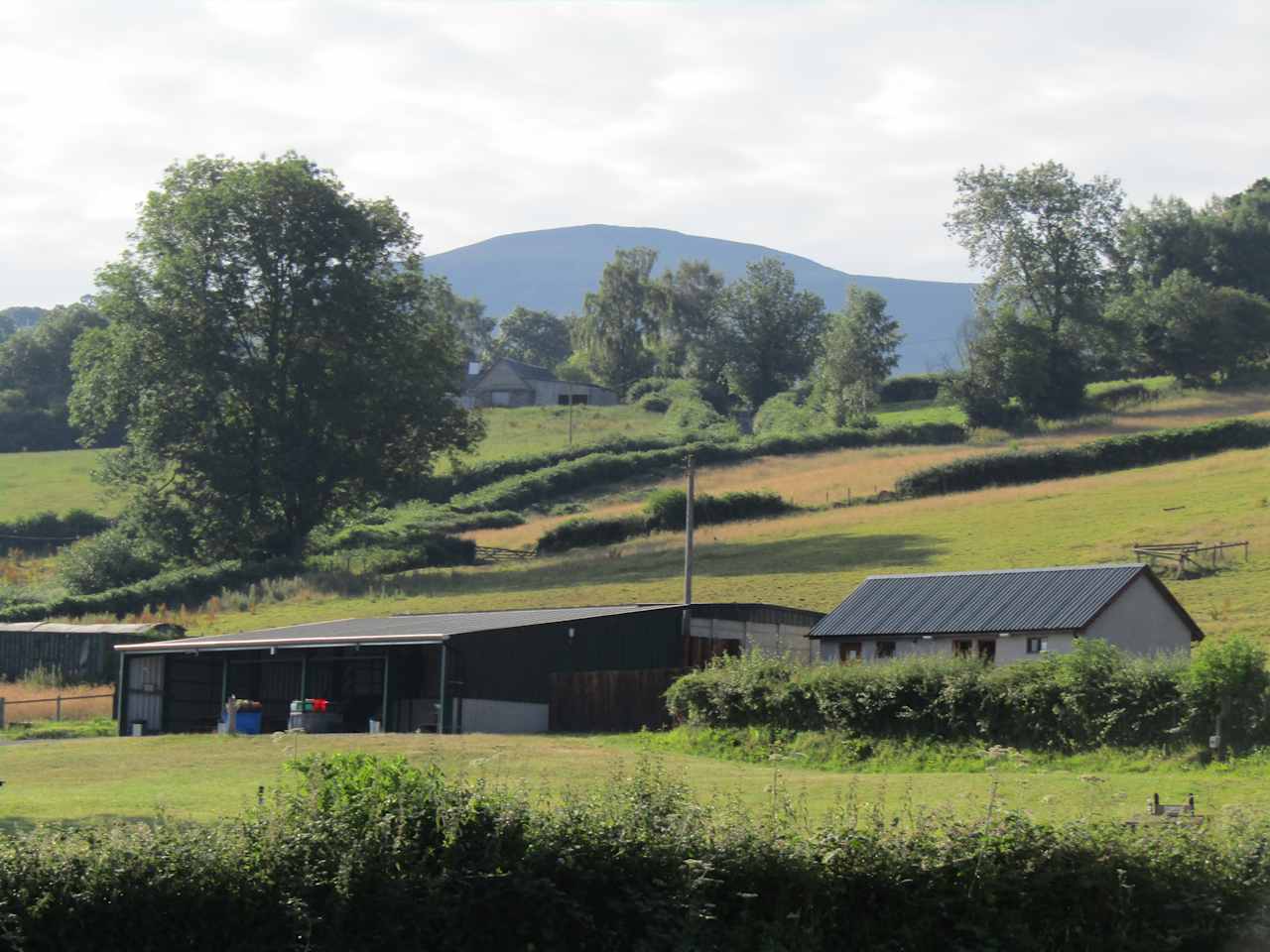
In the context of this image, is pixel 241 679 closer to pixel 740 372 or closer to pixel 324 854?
pixel 324 854

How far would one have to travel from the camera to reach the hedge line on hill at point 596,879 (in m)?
11.2

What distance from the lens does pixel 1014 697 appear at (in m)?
30.7

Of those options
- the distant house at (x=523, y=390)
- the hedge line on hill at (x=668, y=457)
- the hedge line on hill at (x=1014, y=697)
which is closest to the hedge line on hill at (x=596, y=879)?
the hedge line on hill at (x=1014, y=697)

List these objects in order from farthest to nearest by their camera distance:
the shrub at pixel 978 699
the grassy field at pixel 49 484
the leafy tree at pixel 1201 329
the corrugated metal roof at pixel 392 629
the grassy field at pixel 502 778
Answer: the leafy tree at pixel 1201 329 < the grassy field at pixel 49 484 < the corrugated metal roof at pixel 392 629 < the shrub at pixel 978 699 < the grassy field at pixel 502 778

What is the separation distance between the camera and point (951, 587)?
1668 inches

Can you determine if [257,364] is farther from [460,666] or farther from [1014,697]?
[1014,697]

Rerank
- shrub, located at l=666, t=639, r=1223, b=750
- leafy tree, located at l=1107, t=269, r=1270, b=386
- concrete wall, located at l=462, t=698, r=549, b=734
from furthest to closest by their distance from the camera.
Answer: leafy tree, located at l=1107, t=269, r=1270, b=386 < concrete wall, located at l=462, t=698, r=549, b=734 < shrub, located at l=666, t=639, r=1223, b=750

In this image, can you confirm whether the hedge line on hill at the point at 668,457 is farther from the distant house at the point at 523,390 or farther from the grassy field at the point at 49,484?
the distant house at the point at 523,390

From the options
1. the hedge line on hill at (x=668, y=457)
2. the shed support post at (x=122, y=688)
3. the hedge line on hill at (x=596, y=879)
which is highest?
the hedge line on hill at (x=668, y=457)

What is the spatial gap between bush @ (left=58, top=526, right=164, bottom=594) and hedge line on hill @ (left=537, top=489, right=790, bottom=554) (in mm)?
18050

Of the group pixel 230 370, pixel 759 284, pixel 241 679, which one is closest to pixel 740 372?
pixel 759 284

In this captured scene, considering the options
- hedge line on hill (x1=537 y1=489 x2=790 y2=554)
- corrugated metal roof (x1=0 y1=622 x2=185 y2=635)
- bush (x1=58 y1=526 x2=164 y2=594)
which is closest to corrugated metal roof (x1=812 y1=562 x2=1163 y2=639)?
corrugated metal roof (x1=0 y1=622 x2=185 y2=635)

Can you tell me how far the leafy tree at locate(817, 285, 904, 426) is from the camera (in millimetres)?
111312

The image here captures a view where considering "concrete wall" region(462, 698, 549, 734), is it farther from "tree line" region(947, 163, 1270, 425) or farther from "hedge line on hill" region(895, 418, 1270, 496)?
"tree line" region(947, 163, 1270, 425)
